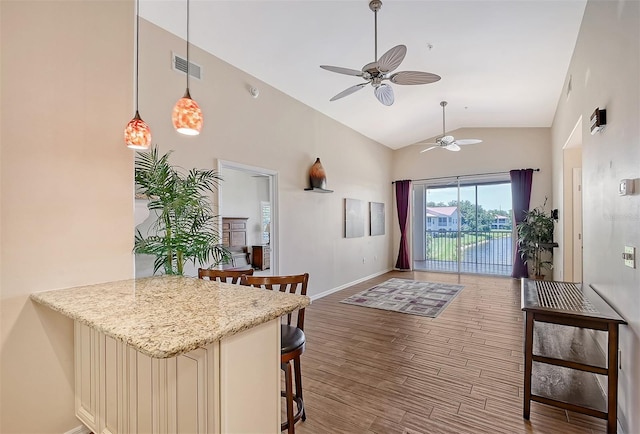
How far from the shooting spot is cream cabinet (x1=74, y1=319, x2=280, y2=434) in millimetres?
1156

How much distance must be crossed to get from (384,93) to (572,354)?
10.5ft

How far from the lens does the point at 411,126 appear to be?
6914 millimetres

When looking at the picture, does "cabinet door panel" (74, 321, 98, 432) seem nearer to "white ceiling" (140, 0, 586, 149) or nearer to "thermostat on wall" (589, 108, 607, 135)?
"white ceiling" (140, 0, 586, 149)

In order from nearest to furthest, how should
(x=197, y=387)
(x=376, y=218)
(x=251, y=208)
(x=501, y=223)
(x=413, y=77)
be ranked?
(x=197, y=387)
(x=413, y=77)
(x=501, y=223)
(x=376, y=218)
(x=251, y=208)

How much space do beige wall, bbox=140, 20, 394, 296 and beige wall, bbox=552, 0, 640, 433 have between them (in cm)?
360

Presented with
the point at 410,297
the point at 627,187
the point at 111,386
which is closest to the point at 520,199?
the point at 410,297

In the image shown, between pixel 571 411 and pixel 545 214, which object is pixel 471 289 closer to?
pixel 545 214

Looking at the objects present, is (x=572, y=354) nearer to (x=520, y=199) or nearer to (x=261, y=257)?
(x=520, y=199)

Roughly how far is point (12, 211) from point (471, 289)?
635 centimetres

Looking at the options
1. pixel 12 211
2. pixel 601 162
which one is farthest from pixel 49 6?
pixel 601 162

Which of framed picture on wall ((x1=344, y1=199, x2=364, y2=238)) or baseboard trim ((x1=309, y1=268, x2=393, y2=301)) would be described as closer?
baseboard trim ((x1=309, y1=268, x2=393, y2=301))

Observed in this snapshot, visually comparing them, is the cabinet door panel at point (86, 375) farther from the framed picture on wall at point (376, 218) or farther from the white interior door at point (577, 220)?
the framed picture on wall at point (376, 218)

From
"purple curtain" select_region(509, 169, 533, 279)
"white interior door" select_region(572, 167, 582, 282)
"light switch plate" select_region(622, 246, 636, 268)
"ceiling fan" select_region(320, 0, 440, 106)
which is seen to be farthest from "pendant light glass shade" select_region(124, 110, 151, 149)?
"purple curtain" select_region(509, 169, 533, 279)

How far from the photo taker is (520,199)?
22.1 feet
